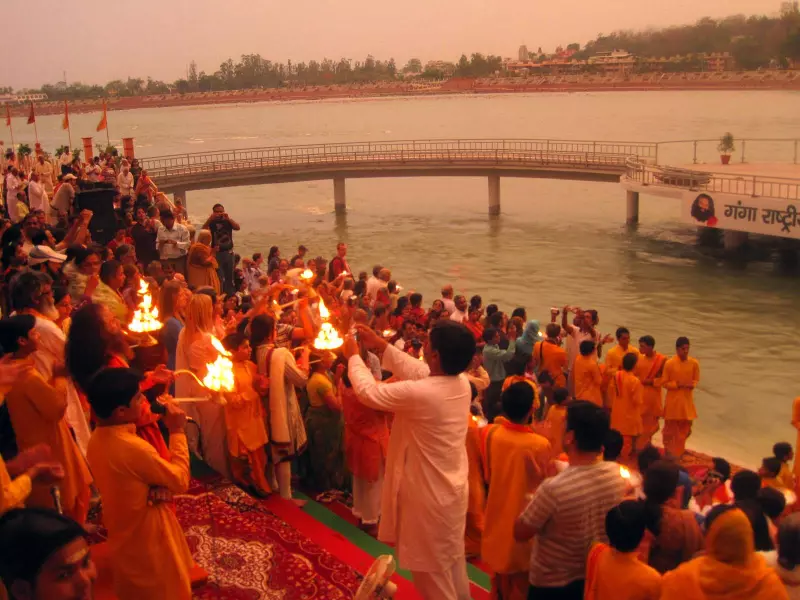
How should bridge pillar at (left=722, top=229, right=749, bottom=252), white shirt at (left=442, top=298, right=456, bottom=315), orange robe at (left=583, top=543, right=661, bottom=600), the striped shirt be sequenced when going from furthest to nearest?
bridge pillar at (left=722, top=229, right=749, bottom=252) → white shirt at (left=442, top=298, right=456, bottom=315) → the striped shirt → orange robe at (left=583, top=543, right=661, bottom=600)

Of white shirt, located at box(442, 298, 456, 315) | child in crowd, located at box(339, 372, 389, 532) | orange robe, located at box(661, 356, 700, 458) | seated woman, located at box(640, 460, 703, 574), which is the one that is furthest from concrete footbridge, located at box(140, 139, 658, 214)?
seated woman, located at box(640, 460, 703, 574)

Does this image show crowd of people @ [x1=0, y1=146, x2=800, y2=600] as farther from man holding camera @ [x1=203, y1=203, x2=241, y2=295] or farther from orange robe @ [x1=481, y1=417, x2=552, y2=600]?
man holding camera @ [x1=203, y1=203, x2=241, y2=295]

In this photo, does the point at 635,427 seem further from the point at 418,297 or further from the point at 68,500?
the point at 68,500

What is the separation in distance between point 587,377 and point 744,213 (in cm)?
1707

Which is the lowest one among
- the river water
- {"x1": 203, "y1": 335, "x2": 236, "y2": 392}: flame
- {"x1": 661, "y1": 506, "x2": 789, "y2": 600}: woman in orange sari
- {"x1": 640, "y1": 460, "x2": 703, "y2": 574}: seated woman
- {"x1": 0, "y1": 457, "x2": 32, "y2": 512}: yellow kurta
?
the river water

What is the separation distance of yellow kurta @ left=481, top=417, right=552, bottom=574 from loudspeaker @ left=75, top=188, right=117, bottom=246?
9.83 m

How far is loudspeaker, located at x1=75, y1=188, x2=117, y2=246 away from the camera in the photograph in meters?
12.6

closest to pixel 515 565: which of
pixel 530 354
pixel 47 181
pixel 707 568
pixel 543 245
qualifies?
pixel 707 568

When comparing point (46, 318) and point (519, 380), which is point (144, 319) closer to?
point (46, 318)

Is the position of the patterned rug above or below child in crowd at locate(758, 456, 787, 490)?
above

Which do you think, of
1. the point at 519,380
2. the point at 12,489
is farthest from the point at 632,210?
the point at 12,489

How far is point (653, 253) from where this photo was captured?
3114 cm

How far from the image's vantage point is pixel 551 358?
873cm

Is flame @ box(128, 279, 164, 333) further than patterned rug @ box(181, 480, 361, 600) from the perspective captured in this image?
Yes
